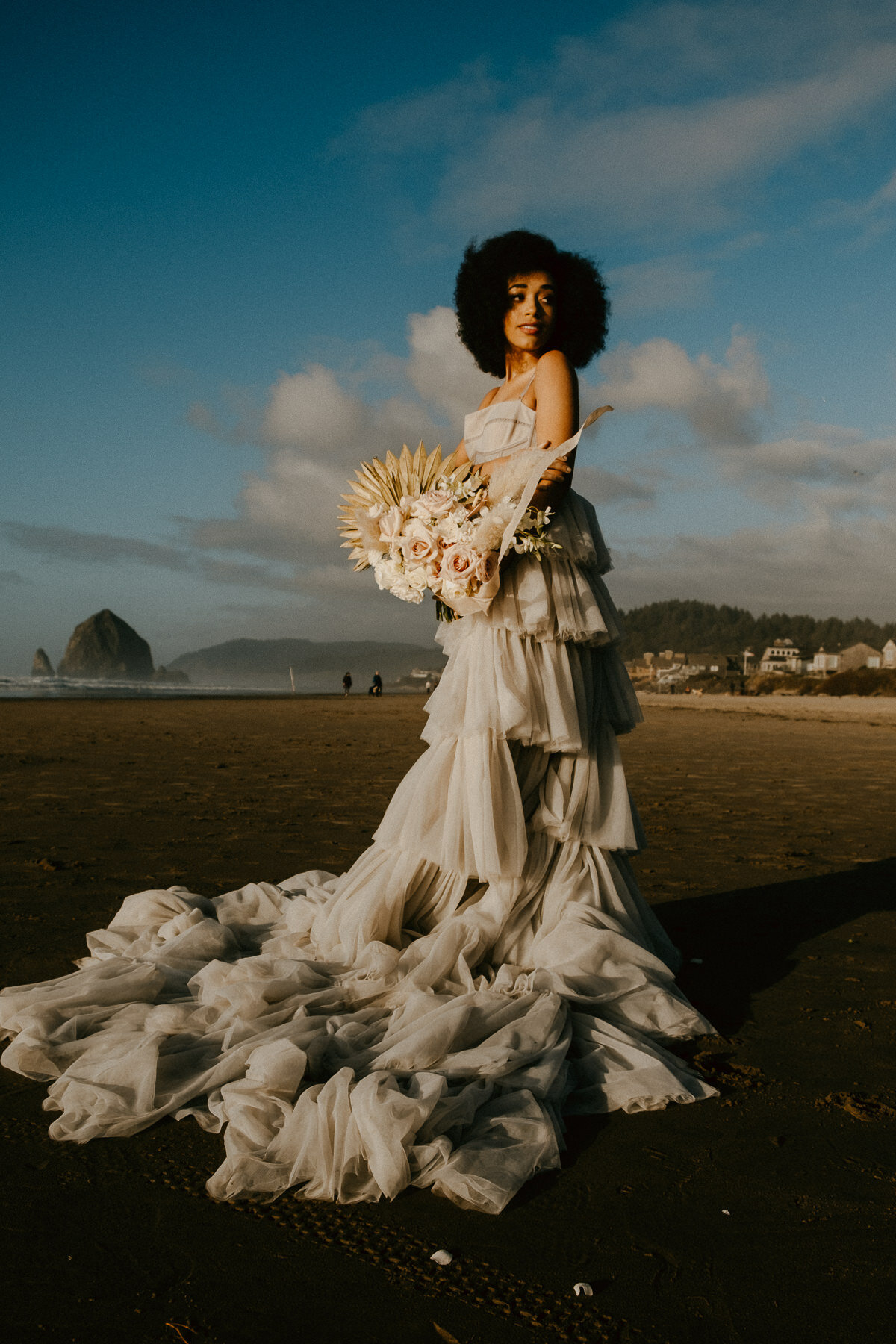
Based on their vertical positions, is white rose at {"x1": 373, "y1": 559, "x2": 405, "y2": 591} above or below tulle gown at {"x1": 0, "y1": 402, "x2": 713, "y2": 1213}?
above

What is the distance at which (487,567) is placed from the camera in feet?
10.9

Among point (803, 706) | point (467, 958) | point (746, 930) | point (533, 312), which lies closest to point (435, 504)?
point (533, 312)

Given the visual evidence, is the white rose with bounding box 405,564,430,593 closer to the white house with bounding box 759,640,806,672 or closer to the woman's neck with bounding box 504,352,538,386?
the woman's neck with bounding box 504,352,538,386

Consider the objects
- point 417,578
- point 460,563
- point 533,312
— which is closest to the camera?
point 460,563

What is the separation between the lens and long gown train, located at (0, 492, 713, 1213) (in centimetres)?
223

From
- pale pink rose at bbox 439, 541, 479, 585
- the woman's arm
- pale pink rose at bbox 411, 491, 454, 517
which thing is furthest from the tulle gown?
pale pink rose at bbox 411, 491, 454, 517

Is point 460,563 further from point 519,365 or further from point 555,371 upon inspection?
point 519,365

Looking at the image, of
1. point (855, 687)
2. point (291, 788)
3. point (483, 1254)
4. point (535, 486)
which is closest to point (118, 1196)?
point (483, 1254)

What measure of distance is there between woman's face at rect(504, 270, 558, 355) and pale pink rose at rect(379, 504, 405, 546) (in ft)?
3.09

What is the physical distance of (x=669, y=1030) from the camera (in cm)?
297

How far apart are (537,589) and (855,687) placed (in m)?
39.2

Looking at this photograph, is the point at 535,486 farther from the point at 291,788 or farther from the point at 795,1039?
the point at 291,788

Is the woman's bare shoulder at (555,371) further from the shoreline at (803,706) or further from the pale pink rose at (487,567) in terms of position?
the shoreline at (803,706)

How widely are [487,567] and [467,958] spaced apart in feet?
4.64
